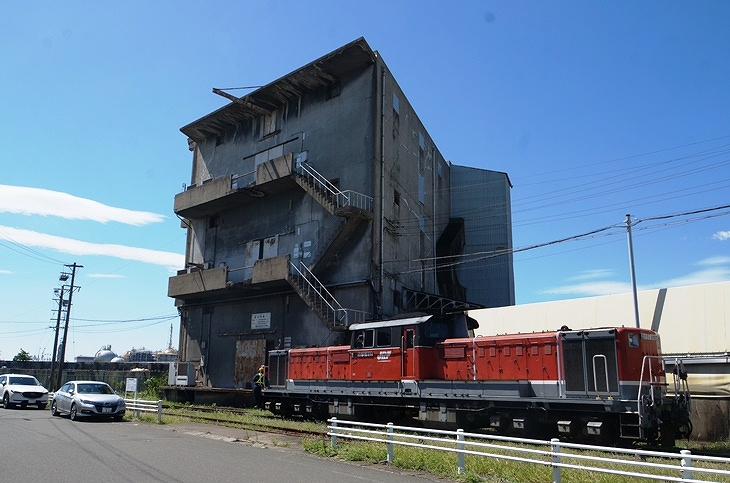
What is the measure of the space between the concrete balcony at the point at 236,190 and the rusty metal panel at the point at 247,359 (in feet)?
29.3

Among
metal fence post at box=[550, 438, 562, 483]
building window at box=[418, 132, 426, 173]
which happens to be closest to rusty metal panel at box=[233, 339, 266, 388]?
building window at box=[418, 132, 426, 173]

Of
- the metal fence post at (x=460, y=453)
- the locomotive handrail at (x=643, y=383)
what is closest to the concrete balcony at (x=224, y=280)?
the locomotive handrail at (x=643, y=383)

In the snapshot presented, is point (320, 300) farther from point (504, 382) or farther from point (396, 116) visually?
point (504, 382)

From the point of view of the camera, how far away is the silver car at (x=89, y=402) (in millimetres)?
20047

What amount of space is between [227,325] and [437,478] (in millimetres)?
27306

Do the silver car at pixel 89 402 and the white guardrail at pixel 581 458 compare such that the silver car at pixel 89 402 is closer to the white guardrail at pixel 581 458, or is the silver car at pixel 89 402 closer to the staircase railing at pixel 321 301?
the staircase railing at pixel 321 301

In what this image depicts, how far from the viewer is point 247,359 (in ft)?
109

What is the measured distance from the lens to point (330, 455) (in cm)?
1255

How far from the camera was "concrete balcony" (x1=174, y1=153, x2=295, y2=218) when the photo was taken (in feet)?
103

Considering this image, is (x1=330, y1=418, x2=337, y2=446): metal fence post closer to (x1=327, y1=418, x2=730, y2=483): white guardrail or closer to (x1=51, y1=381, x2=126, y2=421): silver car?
(x1=327, y1=418, x2=730, y2=483): white guardrail

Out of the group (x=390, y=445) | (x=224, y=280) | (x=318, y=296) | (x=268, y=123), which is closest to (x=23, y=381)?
(x=224, y=280)

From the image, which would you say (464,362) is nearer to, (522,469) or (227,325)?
(522,469)

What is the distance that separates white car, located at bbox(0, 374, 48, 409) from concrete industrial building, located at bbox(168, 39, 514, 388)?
10482 millimetres

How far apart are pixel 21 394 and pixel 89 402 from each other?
28.0ft
